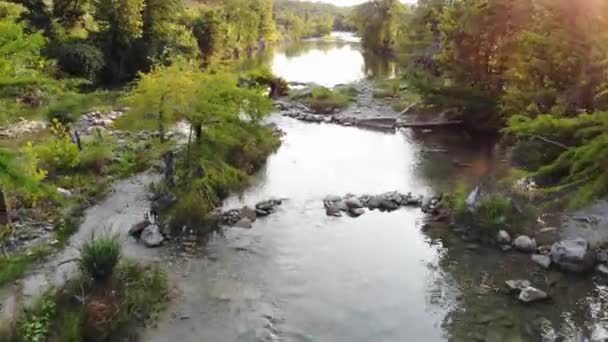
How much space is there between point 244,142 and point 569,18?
840 centimetres

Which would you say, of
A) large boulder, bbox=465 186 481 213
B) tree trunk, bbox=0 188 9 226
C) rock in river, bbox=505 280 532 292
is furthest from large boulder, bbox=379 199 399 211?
tree trunk, bbox=0 188 9 226

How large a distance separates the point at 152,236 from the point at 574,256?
321 inches

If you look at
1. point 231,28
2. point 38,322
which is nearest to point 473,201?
point 38,322

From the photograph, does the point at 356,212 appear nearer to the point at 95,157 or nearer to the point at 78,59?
the point at 95,157

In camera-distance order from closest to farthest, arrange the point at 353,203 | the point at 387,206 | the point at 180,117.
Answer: the point at 180,117, the point at 353,203, the point at 387,206

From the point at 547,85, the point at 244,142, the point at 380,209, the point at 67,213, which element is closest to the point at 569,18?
the point at 547,85

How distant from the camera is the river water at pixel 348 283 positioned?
27.8 ft

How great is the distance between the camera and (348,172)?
53.5ft

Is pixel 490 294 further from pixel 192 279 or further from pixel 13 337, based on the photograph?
pixel 13 337

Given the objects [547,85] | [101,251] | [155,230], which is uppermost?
[547,85]

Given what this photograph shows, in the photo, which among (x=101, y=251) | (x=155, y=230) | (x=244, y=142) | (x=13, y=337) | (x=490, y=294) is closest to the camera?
(x=13, y=337)

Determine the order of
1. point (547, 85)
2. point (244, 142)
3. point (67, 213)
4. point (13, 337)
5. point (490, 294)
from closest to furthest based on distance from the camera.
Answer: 1. point (13, 337)
2. point (490, 294)
3. point (67, 213)
4. point (547, 85)
5. point (244, 142)

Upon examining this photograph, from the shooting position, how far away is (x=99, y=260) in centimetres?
834

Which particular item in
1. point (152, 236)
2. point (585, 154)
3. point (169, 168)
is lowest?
point (152, 236)
